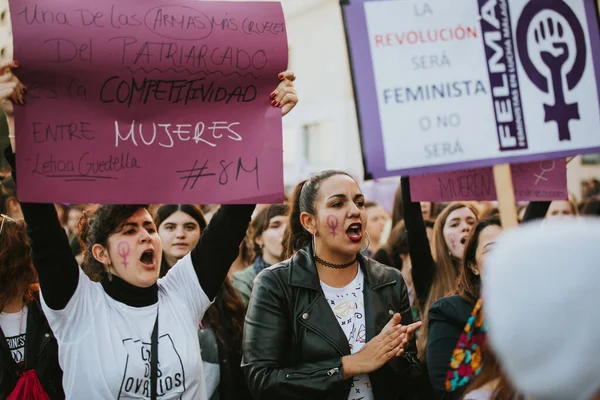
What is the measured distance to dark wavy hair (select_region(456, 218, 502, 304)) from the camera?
311cm

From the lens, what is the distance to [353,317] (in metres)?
3.07

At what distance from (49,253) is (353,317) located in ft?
4.22

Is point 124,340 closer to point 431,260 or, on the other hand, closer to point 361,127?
point 361,127

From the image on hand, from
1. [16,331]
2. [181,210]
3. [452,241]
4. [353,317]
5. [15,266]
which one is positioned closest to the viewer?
[353,317]

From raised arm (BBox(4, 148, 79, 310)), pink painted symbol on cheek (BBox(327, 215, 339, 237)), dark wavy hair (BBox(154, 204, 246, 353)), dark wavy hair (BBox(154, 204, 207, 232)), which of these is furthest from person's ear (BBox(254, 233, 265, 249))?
raised arm (BBox(4, 148, 79, 310))

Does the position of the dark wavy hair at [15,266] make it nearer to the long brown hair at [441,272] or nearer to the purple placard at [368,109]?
the purple placard at [368,109]

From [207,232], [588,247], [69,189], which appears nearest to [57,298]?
[69,189]

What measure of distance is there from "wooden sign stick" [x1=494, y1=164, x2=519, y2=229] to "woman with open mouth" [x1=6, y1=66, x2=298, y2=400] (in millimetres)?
872

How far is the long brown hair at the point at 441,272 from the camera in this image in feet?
12.6

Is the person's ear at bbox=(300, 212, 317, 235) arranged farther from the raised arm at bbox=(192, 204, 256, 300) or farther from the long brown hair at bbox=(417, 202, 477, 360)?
the long brown hair at bbox=(417, 202, 477, 360)

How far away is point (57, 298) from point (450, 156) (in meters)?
1.54

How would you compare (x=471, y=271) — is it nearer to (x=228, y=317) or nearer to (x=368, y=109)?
(x=368, y=109)

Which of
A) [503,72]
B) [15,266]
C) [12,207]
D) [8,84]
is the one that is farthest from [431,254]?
[12,207]

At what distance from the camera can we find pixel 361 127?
257 centimetres
